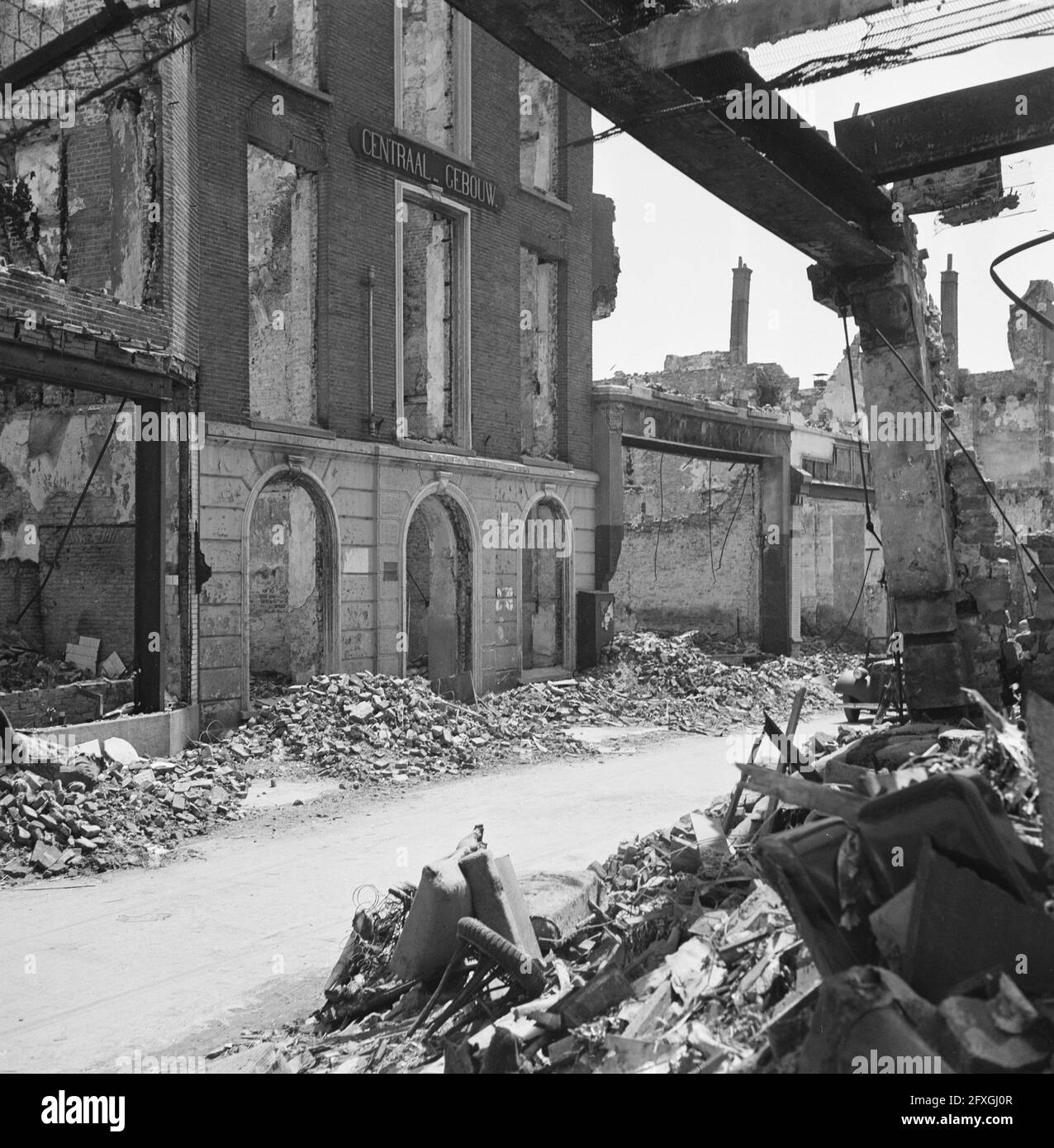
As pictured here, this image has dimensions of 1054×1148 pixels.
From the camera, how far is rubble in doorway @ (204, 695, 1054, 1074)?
3.63 meters

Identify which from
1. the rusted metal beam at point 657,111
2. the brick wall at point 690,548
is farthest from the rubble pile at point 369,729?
the brick wall at point 690,548

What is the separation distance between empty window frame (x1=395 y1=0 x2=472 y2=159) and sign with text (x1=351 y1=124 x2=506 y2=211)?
1.46 ft

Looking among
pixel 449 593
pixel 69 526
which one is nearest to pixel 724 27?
pixel 69 526

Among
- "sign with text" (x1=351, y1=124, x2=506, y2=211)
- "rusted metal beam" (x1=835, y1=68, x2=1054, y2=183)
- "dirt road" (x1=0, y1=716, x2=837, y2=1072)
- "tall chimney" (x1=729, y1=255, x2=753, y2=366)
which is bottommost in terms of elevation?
"dirt road" (x1=0, y1=716, x2=837, y2=1072)

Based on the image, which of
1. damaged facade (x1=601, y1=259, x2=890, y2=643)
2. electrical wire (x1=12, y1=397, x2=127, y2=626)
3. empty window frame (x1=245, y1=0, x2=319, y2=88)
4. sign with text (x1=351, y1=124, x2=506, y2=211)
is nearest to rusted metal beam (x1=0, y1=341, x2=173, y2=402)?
electrical wire (x1=12, y1=397, x2=127, y2=626)

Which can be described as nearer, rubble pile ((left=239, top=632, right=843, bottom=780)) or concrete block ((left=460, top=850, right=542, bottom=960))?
concrete block ((left=460, top=850, right=542, bottom=960))

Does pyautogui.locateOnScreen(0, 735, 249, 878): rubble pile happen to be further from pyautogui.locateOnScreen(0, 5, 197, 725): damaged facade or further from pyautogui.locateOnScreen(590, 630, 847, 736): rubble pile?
pyautogui.locateOnScreen(590, 630, 847, 736): rubble pile

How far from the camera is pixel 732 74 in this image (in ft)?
17.8

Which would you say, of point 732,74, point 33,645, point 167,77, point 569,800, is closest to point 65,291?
point 167,77

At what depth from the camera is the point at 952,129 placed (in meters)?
7.82

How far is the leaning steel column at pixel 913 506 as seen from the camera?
8.73 m

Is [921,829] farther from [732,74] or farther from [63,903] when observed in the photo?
[63,903]

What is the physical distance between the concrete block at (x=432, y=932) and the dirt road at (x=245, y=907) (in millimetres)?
661

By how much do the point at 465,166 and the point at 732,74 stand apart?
15.3 metres
